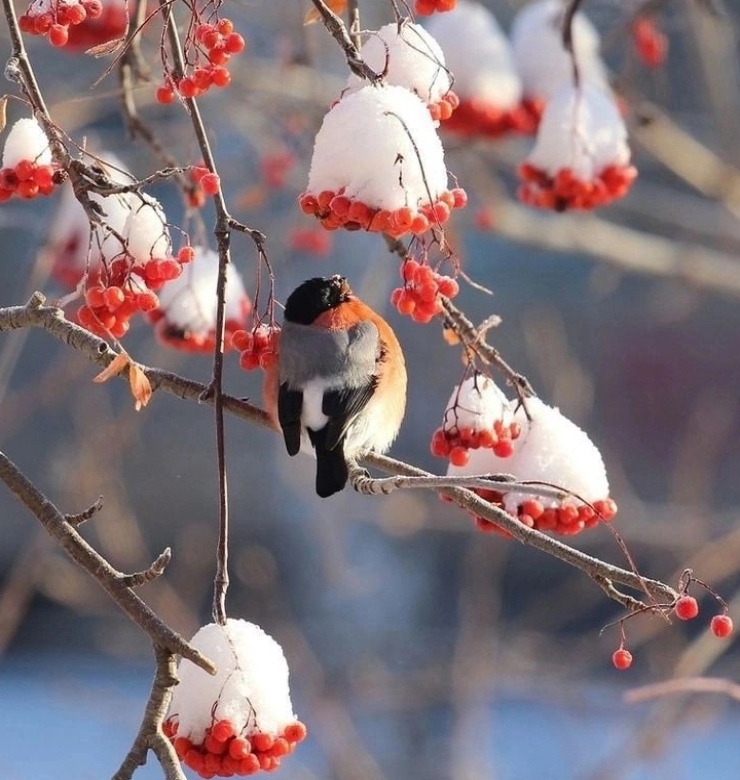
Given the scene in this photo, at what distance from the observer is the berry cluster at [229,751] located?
5.17 feet

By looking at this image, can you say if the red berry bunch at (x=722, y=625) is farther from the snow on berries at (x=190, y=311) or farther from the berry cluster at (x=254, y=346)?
the snow on berries at (x=190, y=311)

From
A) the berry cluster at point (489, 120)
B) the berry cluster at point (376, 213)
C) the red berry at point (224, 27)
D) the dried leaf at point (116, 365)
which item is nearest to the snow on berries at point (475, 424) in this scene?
the berry cluster at point (376, 213)

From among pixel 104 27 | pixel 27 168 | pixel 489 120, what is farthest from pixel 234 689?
pixel 489 120

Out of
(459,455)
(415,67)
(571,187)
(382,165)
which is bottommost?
(459,455)

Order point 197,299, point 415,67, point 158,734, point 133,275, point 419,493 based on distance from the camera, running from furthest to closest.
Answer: point 419,493 < point 197,299 < point 133,275 < point 415,67 < point 158,734

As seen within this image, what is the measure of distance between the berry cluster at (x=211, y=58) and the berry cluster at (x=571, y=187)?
1.01 m

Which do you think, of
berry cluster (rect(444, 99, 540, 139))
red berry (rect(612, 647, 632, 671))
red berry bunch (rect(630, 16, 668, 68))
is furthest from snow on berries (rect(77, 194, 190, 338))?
red berry bunch (rect(630, 16, 668, 68))

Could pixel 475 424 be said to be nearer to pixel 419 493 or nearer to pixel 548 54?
pixel 548 54

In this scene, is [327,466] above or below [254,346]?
below

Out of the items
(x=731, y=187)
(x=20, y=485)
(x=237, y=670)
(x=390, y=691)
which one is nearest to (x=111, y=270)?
(x=20, y=485)

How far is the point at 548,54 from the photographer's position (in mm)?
2980

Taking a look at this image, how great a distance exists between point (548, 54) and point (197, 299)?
1190 mm

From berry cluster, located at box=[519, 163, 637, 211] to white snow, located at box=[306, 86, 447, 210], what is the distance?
100 centimetres

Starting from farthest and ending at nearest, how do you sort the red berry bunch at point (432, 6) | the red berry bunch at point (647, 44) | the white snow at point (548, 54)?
the red berry bunch at point (647, 44) < the white snow at point (548, 54) < the red berry bunch at point (432, 6)
